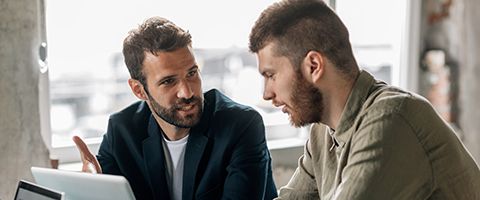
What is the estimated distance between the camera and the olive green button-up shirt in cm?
134

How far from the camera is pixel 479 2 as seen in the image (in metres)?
3.31

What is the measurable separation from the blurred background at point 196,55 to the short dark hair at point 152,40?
0.48 meters

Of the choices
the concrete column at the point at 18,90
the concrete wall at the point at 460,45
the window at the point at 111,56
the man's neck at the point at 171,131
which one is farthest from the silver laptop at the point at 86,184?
the concrete wall at the point at 460,45

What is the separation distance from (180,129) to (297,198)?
53 centimetres

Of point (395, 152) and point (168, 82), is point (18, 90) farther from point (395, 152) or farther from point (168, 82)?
point (395, 152)

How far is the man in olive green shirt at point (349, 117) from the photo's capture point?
1.35 m

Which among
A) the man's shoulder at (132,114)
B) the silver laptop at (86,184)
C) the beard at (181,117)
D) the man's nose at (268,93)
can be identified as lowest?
the silver laptop at (86,184)

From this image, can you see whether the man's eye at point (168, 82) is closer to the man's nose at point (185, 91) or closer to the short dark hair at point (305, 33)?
the man's nose at point (185, 91)

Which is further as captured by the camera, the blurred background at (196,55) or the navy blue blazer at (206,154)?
the blurred background at (196,55)

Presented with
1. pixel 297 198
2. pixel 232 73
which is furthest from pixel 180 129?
pixel 232 73

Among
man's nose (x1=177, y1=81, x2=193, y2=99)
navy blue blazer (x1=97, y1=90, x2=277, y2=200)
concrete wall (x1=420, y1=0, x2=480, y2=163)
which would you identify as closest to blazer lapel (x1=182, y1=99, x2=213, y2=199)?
navy blue blazer (x1=97, y1=90, x2=277, y2=200)

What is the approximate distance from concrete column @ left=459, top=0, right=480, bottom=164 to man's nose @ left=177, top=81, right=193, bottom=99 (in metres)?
1.88

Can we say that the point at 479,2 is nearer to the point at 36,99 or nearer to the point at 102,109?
the point at 102,109

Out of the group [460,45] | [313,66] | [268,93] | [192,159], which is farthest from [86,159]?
[460,45]
